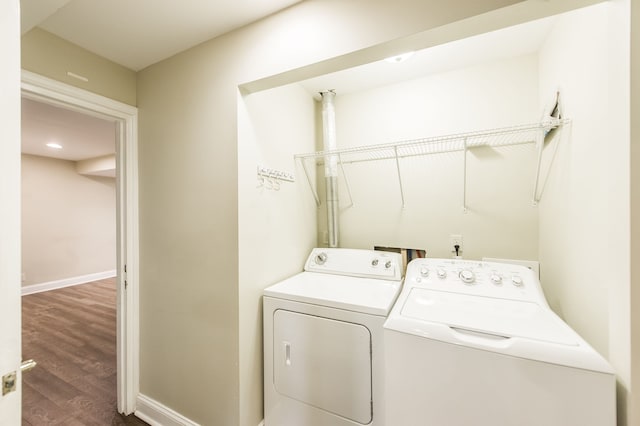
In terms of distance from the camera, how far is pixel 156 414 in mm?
1801

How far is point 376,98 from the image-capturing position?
7.23 ft

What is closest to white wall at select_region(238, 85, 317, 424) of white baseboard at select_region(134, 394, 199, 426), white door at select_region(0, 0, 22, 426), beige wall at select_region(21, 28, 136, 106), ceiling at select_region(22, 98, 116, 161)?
white baseboard at select_region(134, 394, 199, 426)

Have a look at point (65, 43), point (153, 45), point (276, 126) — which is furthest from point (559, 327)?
point (65, 43)

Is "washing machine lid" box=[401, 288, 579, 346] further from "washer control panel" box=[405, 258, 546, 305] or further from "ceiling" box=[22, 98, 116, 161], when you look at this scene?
"ceiling" box=[22, 98, 116, 161]

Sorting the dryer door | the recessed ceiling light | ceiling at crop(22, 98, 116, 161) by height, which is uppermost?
ceiling at crop(22, 98, 116, 161)

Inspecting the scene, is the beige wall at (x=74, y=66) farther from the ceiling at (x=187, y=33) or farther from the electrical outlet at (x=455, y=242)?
the electrical outlet at (x=455, y=242)

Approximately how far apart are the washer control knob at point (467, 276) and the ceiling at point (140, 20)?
1.70 m

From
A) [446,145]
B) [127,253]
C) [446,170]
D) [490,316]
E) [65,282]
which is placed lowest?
[65,282]

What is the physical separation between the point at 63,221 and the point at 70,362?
3.76 m

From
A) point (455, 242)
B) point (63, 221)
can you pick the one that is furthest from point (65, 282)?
point (455, 242)

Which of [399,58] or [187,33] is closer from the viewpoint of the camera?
[187,33]

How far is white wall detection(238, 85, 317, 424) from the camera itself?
5.01 ft

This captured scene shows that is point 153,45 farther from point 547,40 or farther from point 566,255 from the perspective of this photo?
point 566,255

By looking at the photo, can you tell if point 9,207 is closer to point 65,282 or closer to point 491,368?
point 491,368
